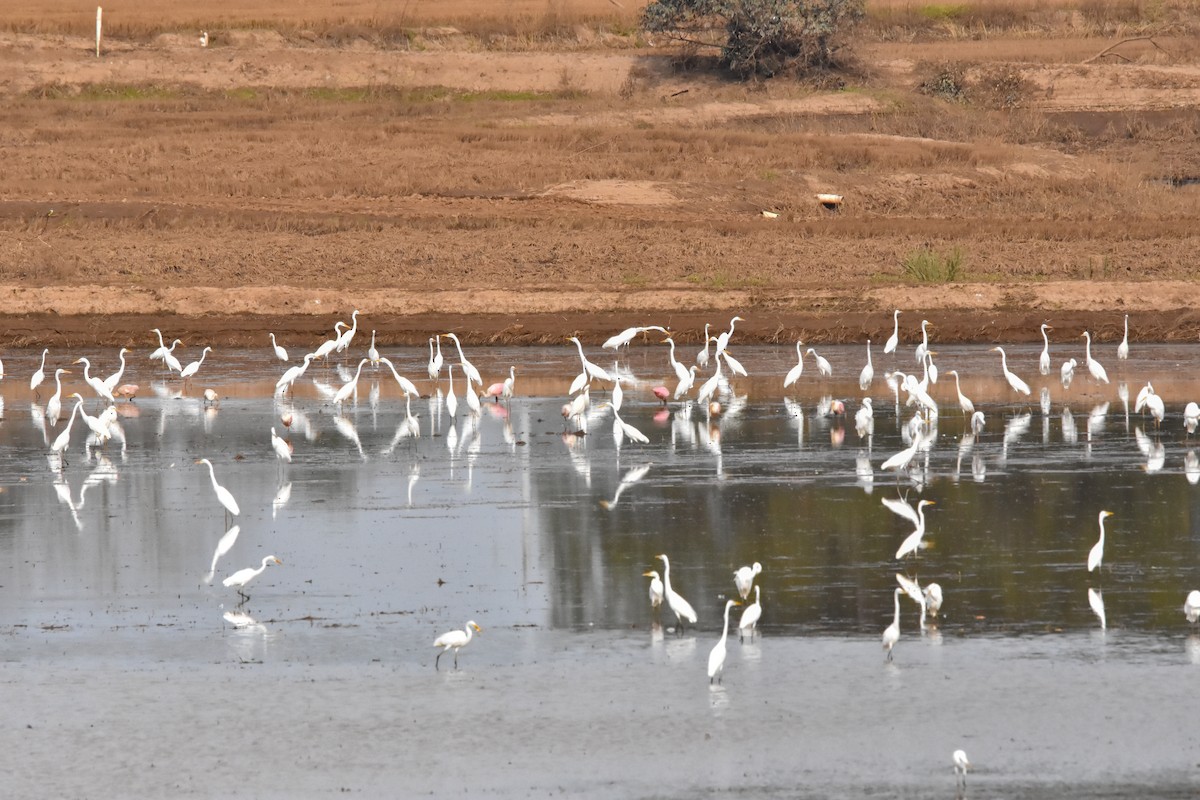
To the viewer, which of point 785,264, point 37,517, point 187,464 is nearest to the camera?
point 37,517

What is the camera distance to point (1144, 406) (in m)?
18.3

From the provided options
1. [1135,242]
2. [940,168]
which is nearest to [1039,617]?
[1135,242]

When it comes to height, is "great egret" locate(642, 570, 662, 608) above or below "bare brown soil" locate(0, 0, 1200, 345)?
below

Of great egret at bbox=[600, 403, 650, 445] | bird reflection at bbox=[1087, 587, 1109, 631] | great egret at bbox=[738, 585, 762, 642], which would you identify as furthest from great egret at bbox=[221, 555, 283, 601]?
great egret at bbox=[600, 403, 650, 445]

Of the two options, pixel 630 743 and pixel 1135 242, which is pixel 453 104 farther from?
pixel 630 743

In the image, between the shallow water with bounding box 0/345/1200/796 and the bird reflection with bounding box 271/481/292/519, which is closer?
the shallow water with bounding box 0/345/1200/796

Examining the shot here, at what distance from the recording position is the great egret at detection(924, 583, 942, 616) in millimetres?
10758

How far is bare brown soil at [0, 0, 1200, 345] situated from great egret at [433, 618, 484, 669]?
15397 mm

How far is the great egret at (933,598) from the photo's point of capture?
424 inches

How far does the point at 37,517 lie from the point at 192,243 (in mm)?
16767

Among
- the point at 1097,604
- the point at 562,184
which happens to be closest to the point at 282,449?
the point at 1097,604

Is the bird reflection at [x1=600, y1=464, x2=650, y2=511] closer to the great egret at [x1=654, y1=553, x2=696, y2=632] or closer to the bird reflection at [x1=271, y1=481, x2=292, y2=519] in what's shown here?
the bird reflection at [x1=271, y1=481, x2=292, y2=519]

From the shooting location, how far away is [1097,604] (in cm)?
1115

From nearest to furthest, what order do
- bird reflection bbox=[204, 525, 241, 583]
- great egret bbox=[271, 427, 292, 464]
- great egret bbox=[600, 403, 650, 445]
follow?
bird reflection bbox=[204, 525, 241, 583]
great egret bbox=[271, 427, 292, 464]
great egret bbox=[600, 403, 650, 445]
